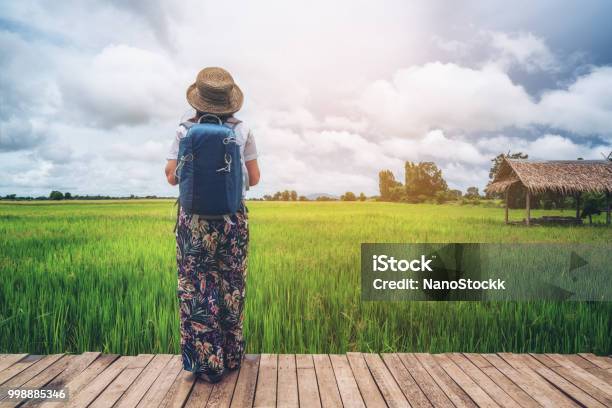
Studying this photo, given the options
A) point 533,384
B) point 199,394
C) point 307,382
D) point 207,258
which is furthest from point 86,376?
point 533,384

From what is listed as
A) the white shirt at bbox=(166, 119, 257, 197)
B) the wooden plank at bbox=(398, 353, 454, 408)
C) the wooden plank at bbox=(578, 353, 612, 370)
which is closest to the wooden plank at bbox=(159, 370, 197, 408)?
the white shirt at bbox=(166, 119, 257, 197)

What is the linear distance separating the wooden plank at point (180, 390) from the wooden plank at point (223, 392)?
5.4 inches

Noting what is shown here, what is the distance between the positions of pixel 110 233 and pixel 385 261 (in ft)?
18.8

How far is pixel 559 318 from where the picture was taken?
3672 millimetres

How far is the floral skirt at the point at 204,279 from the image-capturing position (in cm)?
228

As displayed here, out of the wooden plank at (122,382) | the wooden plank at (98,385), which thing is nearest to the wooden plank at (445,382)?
the wooden plank at (122,382)

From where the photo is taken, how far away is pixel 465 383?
238 cm

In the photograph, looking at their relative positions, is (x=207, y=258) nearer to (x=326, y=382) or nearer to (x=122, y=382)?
(x=122, y=382)

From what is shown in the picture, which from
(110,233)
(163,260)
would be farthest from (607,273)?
(110,233)

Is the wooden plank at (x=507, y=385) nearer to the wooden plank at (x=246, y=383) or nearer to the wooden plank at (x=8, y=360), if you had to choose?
the wooden plank at (x=246, y=383)

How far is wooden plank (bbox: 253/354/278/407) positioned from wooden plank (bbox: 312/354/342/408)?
0.26 meters

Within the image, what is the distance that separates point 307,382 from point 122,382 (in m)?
1.05

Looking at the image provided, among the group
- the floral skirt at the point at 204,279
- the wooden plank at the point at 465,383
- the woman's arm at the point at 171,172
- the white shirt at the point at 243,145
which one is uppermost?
the white shirt at the point at 243,145

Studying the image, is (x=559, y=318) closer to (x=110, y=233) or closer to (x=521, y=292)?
(x=521, y=292)
